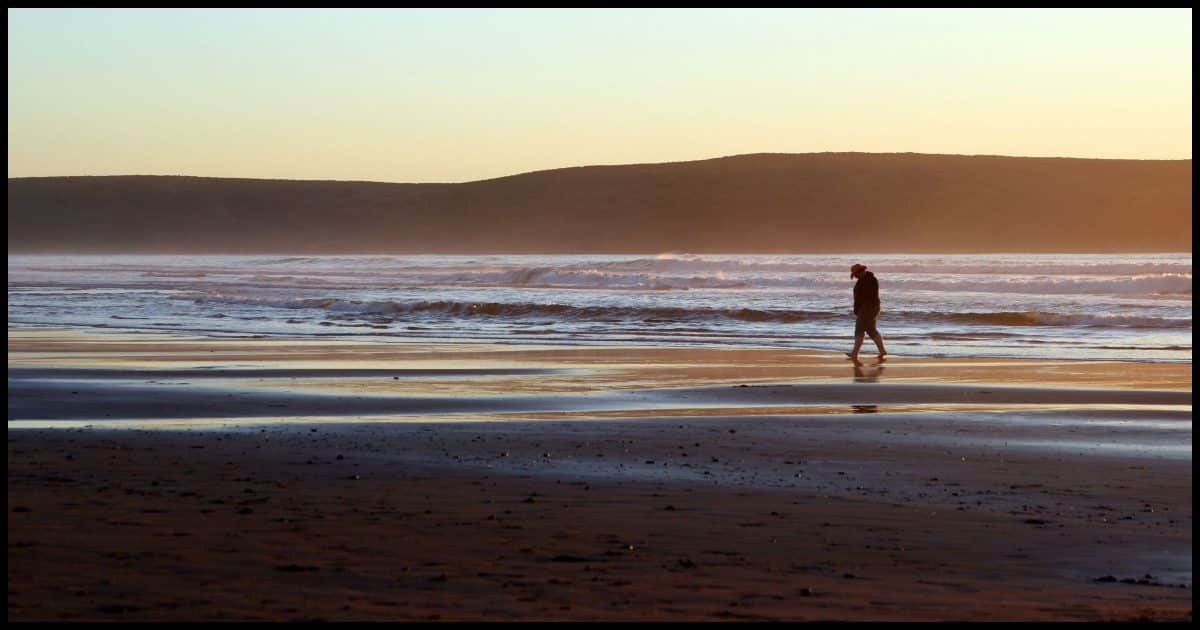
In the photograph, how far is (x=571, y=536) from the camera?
696 centimetres

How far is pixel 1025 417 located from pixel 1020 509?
183 inches

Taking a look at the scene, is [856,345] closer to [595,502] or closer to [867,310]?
[867,310]

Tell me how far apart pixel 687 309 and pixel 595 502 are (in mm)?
23906

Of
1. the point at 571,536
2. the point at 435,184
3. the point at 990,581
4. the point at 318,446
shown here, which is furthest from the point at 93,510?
the point at 435,184

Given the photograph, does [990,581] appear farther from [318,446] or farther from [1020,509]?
[318,446]

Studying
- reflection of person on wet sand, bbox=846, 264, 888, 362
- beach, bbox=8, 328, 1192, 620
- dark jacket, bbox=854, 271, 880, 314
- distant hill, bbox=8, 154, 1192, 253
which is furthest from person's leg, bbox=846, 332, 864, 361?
distant hill, bbox=8, 154, 1192, 253

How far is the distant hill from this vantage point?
5418 inches

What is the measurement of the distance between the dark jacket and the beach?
467 centimetres

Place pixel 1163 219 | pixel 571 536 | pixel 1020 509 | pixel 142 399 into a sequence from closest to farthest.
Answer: pixel 571 536
pixel 1020 509
pixel 142 399
pixel 1163 219

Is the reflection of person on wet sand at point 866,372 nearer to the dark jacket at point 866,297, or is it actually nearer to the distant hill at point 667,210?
the dark jacket at point 866,297

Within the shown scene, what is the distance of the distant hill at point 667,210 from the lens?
452 feet

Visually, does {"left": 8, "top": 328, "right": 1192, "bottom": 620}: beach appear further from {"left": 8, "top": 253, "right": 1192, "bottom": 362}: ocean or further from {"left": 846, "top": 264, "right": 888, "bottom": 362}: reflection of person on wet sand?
{"left": 8, "top": 253, "right": 1192, "bottom": 362}: ocean

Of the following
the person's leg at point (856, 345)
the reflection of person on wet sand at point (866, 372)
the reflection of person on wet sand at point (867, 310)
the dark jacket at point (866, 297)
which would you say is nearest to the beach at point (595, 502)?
the reflection of person on wet sand at point (866, 372)

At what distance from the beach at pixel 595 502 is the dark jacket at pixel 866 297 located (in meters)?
4.67
